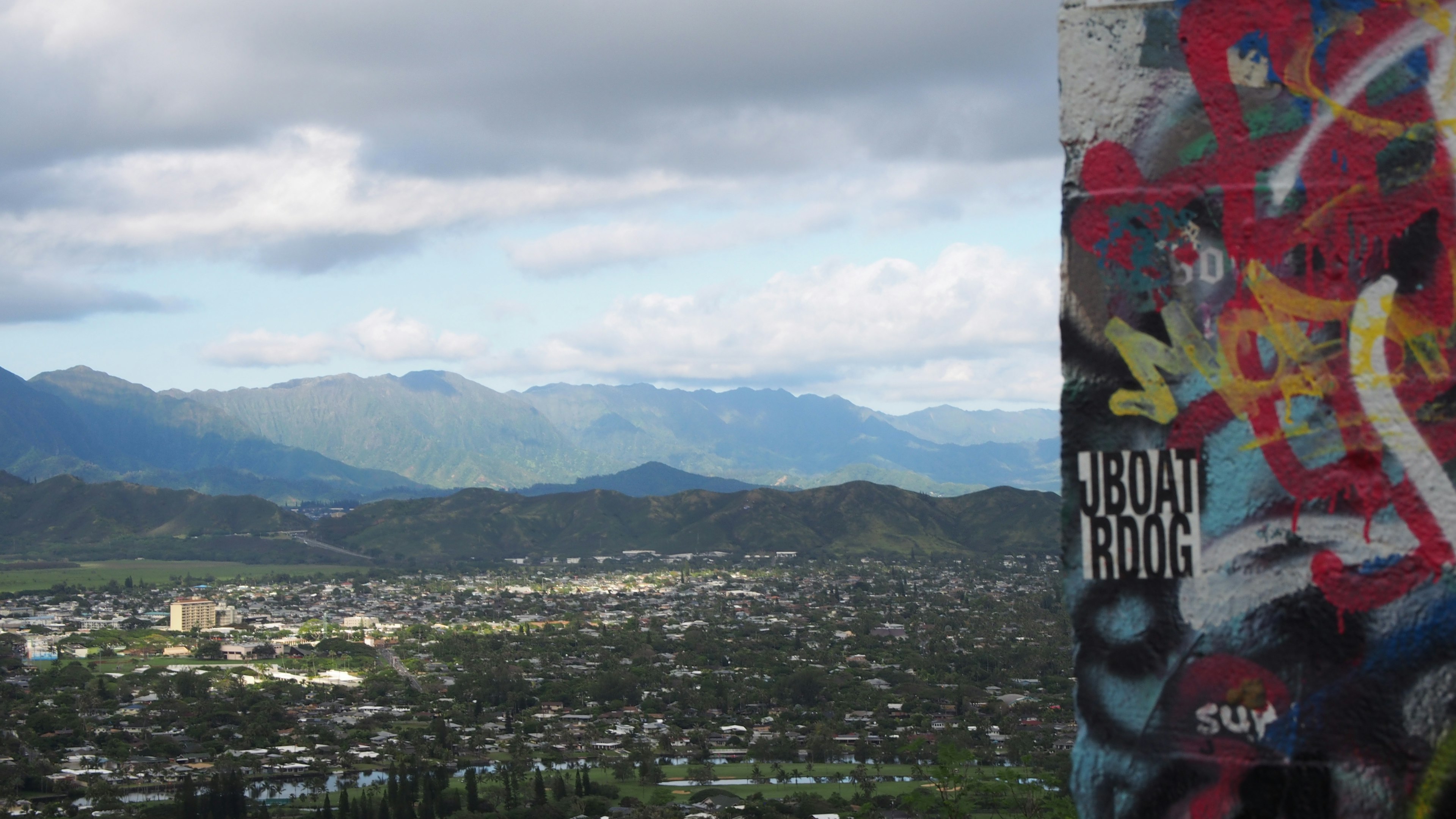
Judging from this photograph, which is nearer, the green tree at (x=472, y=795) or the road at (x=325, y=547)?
the green tree at (x=472, y=795)

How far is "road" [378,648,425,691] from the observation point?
55469 mm

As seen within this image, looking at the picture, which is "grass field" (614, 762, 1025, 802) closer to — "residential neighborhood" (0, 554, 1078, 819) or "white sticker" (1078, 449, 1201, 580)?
"residential neighborhood" (0, 554, 1078, 819)

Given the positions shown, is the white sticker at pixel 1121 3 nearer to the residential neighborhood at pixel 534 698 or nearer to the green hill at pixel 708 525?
the residential neighborhood at pixel 534 698

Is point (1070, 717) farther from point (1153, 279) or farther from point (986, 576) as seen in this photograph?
point (986, 576)

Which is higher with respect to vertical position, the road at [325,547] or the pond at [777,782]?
the road at [325,547]

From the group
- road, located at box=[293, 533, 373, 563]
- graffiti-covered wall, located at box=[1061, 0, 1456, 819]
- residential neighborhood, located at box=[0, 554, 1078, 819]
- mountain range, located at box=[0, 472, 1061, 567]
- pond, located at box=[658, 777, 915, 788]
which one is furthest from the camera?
mountain range, located at box=[0, 472, 1061, 567]

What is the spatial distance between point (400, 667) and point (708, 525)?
245 feet

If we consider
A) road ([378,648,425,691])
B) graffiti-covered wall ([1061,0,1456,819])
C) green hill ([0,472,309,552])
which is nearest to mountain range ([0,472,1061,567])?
green hill ([0,472,309,552])

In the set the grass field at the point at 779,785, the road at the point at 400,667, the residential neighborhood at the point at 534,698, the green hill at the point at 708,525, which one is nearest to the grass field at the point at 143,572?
the residential neighborhood at the point at 534,698

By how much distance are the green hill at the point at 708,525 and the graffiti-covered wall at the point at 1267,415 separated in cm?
11764

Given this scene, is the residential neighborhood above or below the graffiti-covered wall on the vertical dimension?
below

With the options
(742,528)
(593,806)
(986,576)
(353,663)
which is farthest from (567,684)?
→ (742,528)

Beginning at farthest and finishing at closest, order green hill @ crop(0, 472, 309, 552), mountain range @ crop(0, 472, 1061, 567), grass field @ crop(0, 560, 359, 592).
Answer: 1. green hill @ crop(0, 472, 309, 552)
2. mountain range @ crop(0, 472, 1061, 567)
3. grass field @ crop(0, 560, 359, 592)

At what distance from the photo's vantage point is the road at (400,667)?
5547 cm
